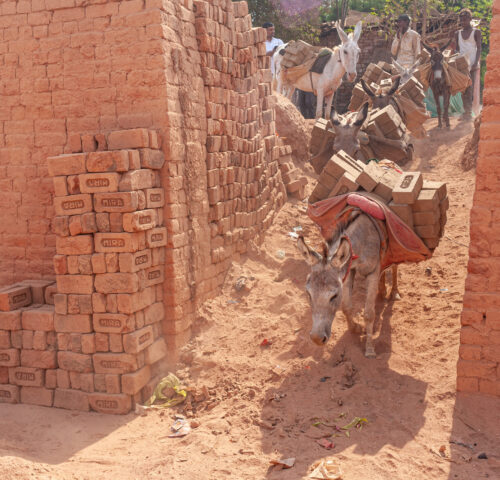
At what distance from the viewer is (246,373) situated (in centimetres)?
560

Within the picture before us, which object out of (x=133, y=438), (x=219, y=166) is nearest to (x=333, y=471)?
(x=133, y=438)

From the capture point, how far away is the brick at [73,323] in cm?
521

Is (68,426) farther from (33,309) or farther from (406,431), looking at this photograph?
(406,431)

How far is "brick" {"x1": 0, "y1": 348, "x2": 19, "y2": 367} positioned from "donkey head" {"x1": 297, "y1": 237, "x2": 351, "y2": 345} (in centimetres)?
304

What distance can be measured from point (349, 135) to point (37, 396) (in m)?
6.10

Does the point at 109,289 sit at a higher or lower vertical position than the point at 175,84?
lower

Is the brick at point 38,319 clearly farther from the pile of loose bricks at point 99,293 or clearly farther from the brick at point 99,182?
the brick at point 99,182

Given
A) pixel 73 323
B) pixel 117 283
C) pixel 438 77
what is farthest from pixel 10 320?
pixel 438 77

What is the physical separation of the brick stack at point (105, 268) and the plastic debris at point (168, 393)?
20 centimetres

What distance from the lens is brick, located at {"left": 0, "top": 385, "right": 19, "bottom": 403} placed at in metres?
5.50

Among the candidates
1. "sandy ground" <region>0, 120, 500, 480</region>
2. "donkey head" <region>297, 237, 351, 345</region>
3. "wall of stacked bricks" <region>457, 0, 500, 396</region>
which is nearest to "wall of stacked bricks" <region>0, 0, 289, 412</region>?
"sandy ground" <region>0, 120, 500, 480</region>

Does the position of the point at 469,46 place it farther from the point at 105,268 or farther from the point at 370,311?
the point at 105,268

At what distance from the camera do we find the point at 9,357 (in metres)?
5.44

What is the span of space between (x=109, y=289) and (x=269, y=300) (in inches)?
89.0
